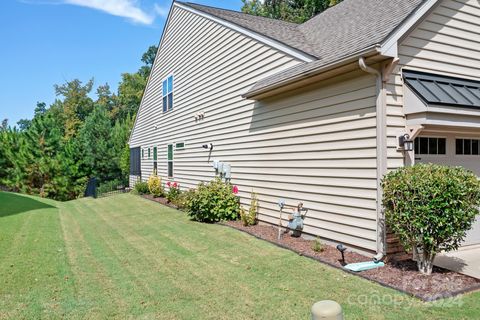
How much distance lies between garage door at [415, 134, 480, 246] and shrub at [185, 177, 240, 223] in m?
4.79

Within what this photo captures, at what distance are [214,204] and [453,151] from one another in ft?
17.7

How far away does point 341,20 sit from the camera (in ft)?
27.8

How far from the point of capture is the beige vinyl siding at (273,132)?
543 cm

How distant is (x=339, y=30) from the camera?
25.1ft

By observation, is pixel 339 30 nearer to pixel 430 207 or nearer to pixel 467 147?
pixel 467 147

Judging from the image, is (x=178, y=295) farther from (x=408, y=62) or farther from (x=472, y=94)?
(x=472, y=94)

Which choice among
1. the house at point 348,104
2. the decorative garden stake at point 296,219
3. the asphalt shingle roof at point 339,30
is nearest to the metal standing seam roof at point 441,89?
the house at point 348,104

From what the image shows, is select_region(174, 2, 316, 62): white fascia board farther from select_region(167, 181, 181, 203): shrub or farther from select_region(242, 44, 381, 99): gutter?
select_region(167, 181, 181, 203): shrub

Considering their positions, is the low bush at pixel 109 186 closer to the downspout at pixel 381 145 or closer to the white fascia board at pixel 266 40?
the white fascia board at pixel 266 40

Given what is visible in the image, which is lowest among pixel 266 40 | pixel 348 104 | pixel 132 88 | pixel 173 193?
pixel 173 193

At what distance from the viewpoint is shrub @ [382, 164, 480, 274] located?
13.7 ft

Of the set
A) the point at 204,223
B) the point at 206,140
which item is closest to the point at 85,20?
the point at 206,140

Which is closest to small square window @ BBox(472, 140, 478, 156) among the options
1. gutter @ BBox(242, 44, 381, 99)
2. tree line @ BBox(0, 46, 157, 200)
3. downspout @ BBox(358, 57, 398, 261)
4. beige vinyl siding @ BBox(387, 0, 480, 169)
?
beige vinyl siding @ BBox(387, 0, 480, 169)

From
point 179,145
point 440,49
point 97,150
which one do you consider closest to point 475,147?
point 440,49
